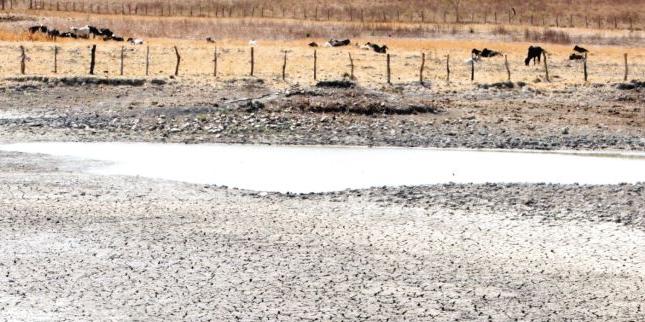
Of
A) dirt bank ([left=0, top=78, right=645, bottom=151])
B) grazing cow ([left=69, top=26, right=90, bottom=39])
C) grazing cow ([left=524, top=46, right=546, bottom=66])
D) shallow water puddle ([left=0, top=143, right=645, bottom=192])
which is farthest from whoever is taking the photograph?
grazing cow ([left=69, top=26, right=90, bottom=39])

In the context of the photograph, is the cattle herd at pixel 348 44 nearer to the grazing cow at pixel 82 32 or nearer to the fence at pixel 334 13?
the grazing cow at pixel 82 32

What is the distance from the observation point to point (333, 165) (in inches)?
989

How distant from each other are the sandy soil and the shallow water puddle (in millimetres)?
2083

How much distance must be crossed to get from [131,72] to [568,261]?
3201 cm

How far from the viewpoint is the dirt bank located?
98.9 feet

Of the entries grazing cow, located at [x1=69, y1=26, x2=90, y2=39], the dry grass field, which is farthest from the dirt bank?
grazing cow, located at [x1=69, y1=26, x2=90, y2=39]

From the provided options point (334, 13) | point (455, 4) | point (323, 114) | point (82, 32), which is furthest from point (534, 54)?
point (455, 4)

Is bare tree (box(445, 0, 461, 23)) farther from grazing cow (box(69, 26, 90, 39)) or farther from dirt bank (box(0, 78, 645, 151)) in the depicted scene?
dirt bank (box(0, 78, 645, 151))

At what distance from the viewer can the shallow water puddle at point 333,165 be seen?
74.1 feet

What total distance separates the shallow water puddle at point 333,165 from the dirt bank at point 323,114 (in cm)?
148

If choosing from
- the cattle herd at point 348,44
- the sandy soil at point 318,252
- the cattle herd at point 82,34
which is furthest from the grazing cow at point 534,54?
the sandy soil at point 318,252

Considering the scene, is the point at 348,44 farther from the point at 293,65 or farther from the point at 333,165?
the point at 333,165

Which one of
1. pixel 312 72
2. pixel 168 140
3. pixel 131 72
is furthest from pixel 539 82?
pixel 168 140

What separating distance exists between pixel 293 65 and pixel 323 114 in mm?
16601
